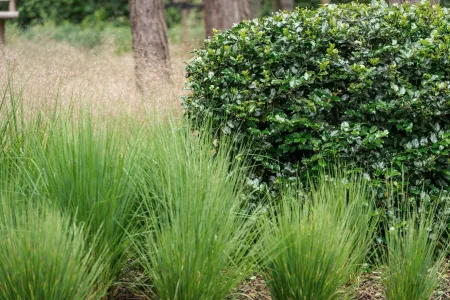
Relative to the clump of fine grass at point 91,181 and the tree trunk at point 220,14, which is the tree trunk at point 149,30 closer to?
the tree trunk at point 220,14

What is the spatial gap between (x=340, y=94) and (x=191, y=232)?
5.82ft

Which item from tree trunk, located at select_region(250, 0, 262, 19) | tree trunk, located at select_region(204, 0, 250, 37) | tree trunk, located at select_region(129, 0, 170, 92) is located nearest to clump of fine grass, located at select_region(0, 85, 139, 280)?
tree trunk, located at select_region(129, 0, 170, 92)

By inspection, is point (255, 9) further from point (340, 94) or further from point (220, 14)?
point (340, 94)

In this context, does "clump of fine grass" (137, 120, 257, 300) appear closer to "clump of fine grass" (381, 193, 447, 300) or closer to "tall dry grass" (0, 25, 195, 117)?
"tall dry grass" (0, 25, 195, 117)

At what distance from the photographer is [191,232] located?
3264mm

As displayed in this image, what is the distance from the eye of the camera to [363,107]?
435 cm

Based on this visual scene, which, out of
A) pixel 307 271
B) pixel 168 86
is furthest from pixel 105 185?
pixel 168 86

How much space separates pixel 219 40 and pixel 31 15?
17.5 meters

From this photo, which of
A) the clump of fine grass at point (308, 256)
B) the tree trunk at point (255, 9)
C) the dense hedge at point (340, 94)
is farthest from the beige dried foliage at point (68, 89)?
the tree trunk at point (255, 9)

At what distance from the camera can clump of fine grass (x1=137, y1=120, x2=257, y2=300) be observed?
3.24 metres

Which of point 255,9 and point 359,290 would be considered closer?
point 359,290

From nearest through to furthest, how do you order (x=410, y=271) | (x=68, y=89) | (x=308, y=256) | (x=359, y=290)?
(x=308, y=256)
(x=410, y=271)
(x=359, y=290)
(x=68, y=89)

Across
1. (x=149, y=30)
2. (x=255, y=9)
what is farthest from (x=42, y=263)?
(x=255, y=9)

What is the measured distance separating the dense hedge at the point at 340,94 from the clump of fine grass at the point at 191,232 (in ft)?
2.48
